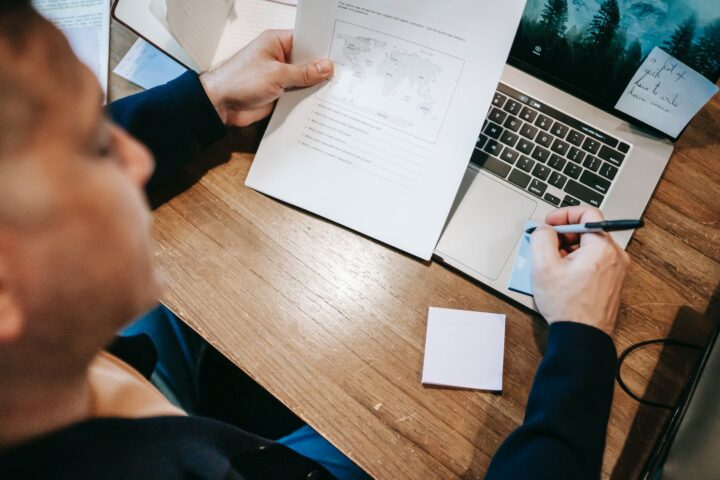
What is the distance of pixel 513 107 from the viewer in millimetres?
679

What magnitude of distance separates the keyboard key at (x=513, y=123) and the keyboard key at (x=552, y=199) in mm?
105

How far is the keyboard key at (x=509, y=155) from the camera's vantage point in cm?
66

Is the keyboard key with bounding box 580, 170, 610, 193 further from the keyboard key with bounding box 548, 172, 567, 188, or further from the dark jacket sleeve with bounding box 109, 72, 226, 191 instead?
the dark jacket sleeve with bounding box 109, 72, 226, 191

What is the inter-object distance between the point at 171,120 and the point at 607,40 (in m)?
0.59

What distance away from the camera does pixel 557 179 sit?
651 mm

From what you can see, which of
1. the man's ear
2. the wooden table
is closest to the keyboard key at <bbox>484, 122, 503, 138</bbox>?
the wooden table

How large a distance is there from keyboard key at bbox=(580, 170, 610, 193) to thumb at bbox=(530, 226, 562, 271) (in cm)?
10

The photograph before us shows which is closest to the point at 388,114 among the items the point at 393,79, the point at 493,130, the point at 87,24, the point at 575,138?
the point at 393,79

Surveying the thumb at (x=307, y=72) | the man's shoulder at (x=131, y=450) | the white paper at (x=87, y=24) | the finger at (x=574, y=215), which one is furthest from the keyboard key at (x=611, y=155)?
the white paper at (x=87, y=24)

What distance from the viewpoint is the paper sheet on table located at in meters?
0.73

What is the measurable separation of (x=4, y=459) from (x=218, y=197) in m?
0.39

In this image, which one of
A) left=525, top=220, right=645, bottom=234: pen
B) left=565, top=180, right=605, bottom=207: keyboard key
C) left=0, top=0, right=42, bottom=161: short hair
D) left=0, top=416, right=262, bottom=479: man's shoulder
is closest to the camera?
left=0, top=0, right=42, bottom=161: short hair

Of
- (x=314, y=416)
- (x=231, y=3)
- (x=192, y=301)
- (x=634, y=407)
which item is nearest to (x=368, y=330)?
(x=314, y=416)

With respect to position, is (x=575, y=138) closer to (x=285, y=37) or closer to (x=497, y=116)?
(x=497, y=116)
